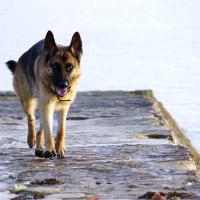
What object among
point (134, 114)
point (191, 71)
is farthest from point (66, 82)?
point (191, 71)

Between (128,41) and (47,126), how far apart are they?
31.9 m

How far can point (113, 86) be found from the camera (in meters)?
24.1

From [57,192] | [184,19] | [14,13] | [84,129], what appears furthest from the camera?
[184,19]

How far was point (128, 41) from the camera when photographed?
42406 mm

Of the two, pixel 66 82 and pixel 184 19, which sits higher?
pixel 66 82

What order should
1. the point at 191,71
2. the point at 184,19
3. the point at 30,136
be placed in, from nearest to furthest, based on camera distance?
the point at 30,136, the point at 191,71, the point at 184,19

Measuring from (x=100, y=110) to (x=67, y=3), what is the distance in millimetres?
46642

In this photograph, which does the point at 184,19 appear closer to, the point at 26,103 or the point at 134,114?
the point at 134,114

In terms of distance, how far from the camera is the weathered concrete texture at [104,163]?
831 cm

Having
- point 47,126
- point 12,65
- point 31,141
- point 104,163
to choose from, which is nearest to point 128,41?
point 12,65

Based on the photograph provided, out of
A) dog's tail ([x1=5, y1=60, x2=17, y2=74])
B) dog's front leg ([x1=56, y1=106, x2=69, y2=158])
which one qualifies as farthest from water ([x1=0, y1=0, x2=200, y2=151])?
dog's front leg ([x1=56, y1=106, x2=69, y2=158])

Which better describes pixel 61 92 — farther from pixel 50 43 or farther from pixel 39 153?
pixel 39 153

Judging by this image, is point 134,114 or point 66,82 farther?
point 134,114

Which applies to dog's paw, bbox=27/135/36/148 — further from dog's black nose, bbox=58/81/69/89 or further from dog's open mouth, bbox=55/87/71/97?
dog's black nose, bbox=58/81/69/89
